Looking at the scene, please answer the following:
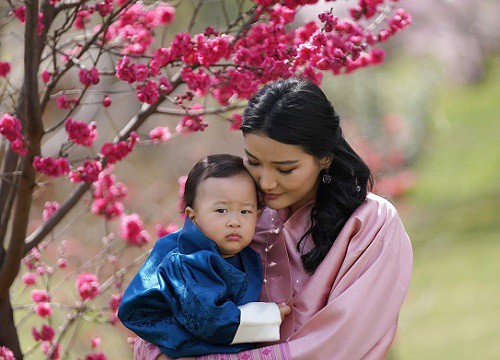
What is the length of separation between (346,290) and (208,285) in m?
0.37

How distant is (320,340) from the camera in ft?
8.13

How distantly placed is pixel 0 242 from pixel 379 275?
1.32 m

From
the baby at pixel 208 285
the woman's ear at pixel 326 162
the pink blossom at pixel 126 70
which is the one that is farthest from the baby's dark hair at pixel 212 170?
the pink blossom at pixel 126 70

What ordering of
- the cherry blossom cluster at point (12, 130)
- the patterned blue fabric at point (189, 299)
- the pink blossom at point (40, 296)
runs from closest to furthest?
the patterned blue fabric at point (189, 299), the cherry blossom cluster at point (12, 130), the pink blossom at point (40, 296)

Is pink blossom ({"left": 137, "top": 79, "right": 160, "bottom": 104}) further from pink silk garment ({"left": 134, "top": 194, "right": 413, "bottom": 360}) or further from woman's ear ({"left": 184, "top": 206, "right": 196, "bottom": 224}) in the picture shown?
pink silk garment ({"left": 134, "top": 194, "right": 413, "bottom": 360})

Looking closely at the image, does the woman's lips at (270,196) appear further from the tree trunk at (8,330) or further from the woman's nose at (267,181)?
the tree trunk at (8,330)

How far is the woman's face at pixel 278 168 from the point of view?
8.32 ft

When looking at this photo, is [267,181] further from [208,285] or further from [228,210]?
[208,285]

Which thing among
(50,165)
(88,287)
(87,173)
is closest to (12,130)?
(50,165)

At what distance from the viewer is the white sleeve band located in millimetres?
2424

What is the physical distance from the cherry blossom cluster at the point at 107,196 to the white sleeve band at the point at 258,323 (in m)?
1.35

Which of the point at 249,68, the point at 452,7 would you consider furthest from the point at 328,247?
the point at 452,7

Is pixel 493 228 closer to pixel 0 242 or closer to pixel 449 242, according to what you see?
pixel 449 242

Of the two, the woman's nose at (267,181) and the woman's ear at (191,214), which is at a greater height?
the woman's nose at (267,181)
